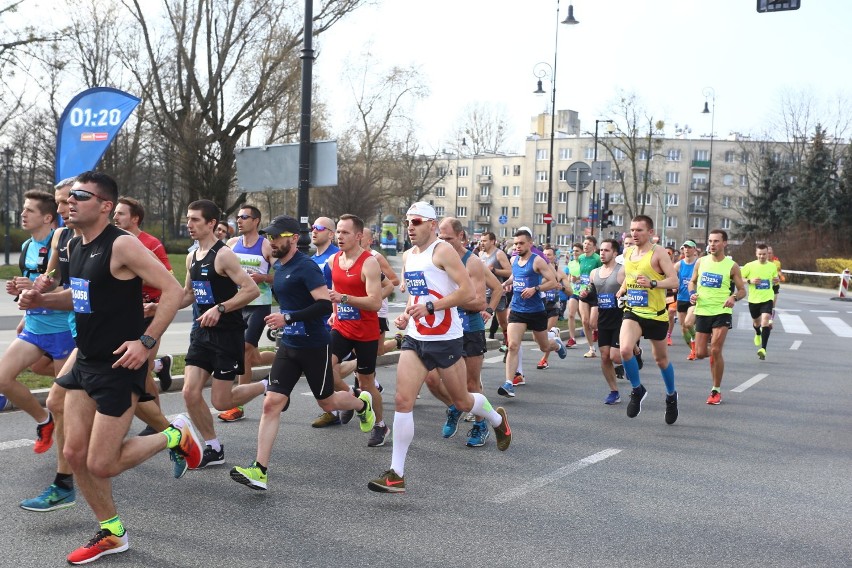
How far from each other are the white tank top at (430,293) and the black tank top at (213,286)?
127cm

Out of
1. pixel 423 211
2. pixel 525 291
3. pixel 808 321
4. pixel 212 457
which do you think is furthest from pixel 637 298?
pixel 808 321

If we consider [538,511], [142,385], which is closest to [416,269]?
[538,511]

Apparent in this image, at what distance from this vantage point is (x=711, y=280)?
1041 cm

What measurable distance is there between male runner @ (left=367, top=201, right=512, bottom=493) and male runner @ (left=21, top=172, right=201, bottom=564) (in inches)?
75.8

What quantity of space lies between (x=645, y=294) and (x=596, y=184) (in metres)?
87.2

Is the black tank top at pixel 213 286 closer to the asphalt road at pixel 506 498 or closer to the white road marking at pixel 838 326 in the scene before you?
the asphalt road at pixel 506 498

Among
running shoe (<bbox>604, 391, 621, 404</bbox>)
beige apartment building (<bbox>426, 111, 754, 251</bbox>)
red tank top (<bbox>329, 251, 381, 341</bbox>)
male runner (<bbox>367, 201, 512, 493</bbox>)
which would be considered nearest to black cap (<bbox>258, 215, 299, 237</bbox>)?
male runner (<bbox>367, 201, 512, 493</bbox>)

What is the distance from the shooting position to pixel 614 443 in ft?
24.5

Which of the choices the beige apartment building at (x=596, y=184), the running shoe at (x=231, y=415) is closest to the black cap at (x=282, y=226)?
the running shoe at (x=231, y=415)

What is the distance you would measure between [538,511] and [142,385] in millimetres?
2471

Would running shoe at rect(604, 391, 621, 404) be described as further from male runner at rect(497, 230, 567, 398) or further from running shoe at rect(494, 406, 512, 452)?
running shoe at rect(494, 406, 512, 452)

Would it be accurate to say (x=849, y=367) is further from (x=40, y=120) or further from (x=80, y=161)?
(x=40, y=120)

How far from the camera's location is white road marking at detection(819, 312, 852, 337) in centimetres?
1968

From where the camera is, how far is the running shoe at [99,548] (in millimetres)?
4223
